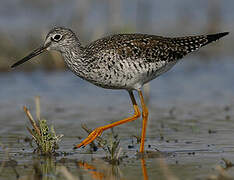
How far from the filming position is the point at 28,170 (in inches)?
303

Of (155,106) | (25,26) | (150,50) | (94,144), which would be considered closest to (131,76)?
(150,50)

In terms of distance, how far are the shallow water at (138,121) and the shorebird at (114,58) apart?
0.67 metres

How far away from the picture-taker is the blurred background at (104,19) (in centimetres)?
1608

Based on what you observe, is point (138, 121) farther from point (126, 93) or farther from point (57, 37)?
point (57, 37)

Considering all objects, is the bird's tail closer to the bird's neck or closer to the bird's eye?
the bird's neck

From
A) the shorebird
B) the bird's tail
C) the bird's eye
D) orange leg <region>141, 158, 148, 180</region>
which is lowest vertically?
orange leg <region>141, 158, 148, 180</region>

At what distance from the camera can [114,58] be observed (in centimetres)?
887

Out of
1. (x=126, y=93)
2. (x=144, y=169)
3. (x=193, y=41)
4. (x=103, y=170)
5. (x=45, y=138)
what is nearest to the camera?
(x=103, y=170)

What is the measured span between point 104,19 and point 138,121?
8.40 meters

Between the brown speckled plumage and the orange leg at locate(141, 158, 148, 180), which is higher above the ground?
the brown speckled plumage

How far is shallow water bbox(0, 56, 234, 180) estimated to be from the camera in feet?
25.8

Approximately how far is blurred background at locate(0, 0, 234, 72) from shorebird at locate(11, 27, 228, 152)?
5.52 metres

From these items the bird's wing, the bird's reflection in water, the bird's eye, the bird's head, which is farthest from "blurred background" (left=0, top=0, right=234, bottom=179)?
the bird's eye

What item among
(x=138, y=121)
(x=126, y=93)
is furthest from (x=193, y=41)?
(x=126, y=93)
